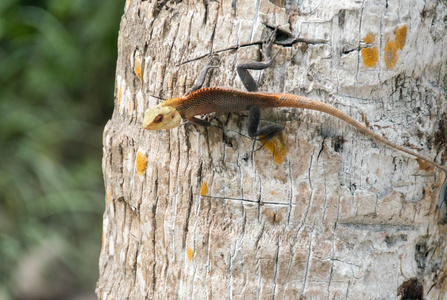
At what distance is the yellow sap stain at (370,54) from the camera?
6.72ft

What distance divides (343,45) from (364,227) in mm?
859

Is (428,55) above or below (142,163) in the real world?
above

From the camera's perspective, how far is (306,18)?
206 centimetres

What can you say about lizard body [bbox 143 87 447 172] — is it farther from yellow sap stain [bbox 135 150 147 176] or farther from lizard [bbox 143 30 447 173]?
yellow sap stain [bbox 135 150 147 176]

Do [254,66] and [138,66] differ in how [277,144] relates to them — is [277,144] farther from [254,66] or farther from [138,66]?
[138,66]

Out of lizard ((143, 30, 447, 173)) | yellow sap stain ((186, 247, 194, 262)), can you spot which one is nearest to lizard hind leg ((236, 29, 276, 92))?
lizard ((143, 30, 447, 173))

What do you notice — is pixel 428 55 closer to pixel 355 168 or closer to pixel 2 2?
pixel 355 168

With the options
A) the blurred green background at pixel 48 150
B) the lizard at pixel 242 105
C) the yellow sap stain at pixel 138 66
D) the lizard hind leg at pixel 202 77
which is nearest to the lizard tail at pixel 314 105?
the lizard at pixel 242 105

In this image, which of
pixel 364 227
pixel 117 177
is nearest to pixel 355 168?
pixel 364 227

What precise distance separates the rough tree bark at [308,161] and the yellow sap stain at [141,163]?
5cm

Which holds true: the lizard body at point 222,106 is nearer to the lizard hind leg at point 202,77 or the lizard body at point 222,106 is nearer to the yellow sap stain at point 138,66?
the lizard hind leg at point 202,77

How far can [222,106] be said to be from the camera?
2199 mm

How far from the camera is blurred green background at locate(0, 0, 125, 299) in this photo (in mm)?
5566

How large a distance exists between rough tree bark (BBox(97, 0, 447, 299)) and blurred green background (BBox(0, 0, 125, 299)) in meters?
3.59
